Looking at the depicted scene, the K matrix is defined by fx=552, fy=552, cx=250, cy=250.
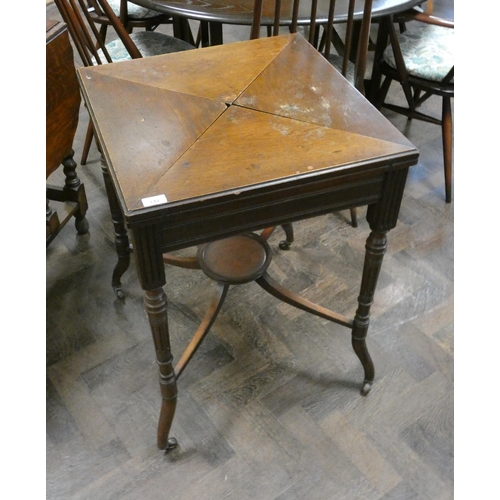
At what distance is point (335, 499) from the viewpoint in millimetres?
1255

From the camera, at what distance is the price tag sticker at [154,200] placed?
0.88 metres

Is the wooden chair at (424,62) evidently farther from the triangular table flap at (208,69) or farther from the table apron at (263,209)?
the table apron at (263,209)

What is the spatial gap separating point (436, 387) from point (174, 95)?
1.00 metres

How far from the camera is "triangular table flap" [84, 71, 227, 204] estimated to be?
96 cm

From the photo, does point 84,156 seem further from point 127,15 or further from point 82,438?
point 82,438

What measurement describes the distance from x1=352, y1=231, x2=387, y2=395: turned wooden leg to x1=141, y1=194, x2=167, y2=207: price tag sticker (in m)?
0.46

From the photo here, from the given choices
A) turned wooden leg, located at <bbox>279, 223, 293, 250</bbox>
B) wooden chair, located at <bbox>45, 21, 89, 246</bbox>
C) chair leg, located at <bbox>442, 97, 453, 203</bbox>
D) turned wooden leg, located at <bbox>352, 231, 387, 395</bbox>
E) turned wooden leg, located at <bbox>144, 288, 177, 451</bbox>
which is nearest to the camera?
turned wooden leg, located at <bbox>144, 288, 177, 451</bbox>

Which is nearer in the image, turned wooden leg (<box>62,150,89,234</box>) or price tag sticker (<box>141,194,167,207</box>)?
price tag sticker (<box>141,194,167,207</box>)

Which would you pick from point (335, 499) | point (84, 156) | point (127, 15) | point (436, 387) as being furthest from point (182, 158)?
point (127, 15)

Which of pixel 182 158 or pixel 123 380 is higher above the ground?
pixel 182 158

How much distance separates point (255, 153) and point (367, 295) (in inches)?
18.5

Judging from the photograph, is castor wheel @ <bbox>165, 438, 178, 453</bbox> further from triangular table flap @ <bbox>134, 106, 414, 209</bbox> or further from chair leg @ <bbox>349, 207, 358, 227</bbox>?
chair leg @ <bbox>349, 207, 358, 227</bbox>

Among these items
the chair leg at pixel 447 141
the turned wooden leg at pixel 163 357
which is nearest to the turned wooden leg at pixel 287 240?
the chair leg at pixel 447 141

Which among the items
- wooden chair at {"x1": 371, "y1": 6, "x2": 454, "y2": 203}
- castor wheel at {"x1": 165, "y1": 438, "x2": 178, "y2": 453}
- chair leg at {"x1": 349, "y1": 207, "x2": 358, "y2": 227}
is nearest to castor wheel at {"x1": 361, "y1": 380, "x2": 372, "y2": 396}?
castor wheel at {"x1": 165, "y1": 438, "x2": 178, "y2": 453}
